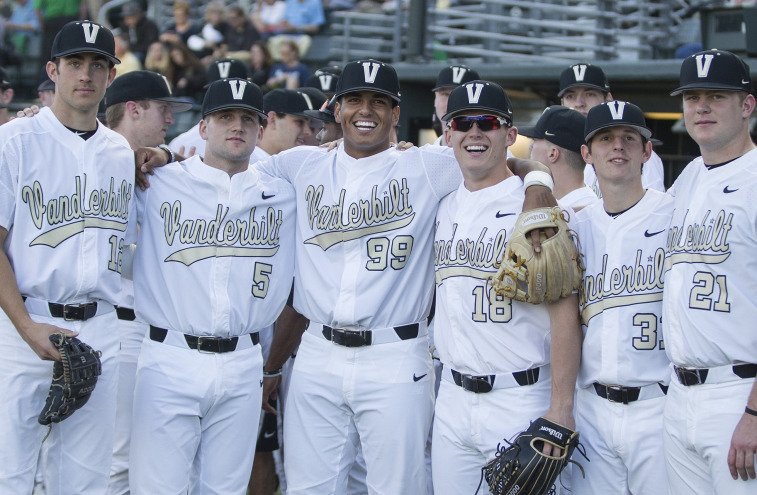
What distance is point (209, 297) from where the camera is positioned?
5.12 m

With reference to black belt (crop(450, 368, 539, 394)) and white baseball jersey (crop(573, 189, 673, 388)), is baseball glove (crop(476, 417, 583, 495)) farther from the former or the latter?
white baseball jersey (crop(573, 189, 673, 388))

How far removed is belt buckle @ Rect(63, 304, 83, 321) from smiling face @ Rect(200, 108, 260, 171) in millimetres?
929

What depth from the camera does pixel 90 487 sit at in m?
5.09

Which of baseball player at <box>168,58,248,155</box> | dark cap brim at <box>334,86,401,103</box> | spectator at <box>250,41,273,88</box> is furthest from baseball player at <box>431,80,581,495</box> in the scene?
spectator at <box>250,41,273,88</box>

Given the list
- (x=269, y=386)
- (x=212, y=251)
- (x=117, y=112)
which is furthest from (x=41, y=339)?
(x=117, y=112)

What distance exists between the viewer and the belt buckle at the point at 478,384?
4.71 m

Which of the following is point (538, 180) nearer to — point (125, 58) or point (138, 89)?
point (138, 89)

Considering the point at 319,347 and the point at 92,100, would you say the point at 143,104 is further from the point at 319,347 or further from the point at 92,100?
the point at 319,347

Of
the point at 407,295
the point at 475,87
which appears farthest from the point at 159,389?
the point at 475,87

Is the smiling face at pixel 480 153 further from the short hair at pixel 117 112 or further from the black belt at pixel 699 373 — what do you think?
the short hair at pixel 117 112

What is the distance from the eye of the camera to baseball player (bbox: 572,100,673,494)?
457 cm

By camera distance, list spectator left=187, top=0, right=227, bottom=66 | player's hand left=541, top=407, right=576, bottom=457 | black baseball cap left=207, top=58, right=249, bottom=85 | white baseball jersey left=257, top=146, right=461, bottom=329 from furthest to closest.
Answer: spectator left=187, top=0, right=227, bottom=66
black baseball cap left=207, top=58, right=249, bottom=85
white baseball jersey left=257, top=146, right=461, bottom=329
player's hand left=541, top=407, right=576, bottom=457

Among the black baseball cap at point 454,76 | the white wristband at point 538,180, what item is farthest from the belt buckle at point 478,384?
the black baseball cap at point 454,76

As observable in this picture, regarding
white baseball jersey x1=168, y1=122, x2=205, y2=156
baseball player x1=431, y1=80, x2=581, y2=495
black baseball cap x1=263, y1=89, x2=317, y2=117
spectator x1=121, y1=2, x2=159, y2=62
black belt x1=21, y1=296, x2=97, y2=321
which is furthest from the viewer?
spectator x1=121, y1=2, x2=159, y2=62
